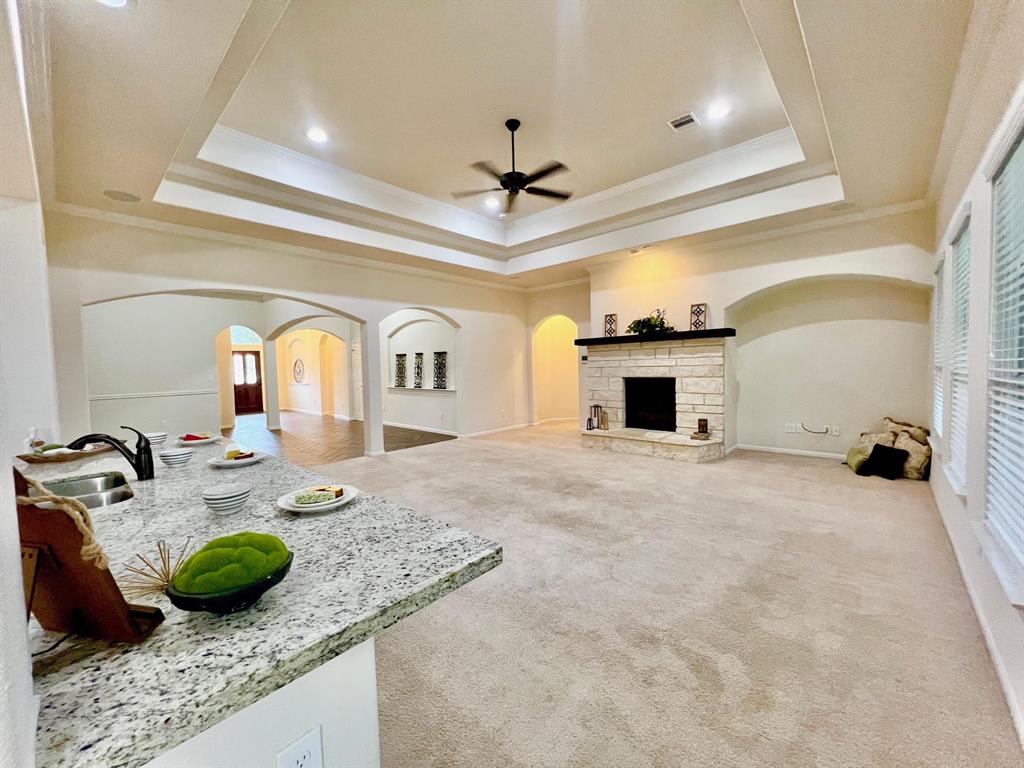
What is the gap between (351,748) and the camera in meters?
0.90

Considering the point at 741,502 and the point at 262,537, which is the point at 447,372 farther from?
the point at 262,537

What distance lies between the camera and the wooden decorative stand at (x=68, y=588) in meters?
0.65

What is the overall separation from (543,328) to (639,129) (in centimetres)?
579

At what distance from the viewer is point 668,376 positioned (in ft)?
19.6

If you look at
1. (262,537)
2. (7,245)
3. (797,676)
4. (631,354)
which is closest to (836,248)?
(631,354)

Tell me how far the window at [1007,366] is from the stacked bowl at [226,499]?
9.23 ft

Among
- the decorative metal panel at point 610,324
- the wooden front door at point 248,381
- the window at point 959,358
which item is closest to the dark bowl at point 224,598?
the window at point 959,358

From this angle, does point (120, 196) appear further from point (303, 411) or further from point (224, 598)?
point (303, 411)

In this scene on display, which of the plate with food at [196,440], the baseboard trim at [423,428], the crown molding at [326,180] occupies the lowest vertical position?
the baseboard trim at [423,428]

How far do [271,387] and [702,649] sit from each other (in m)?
9.58

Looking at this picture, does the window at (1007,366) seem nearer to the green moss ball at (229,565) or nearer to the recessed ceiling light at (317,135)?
the green moss ball at (229,565)

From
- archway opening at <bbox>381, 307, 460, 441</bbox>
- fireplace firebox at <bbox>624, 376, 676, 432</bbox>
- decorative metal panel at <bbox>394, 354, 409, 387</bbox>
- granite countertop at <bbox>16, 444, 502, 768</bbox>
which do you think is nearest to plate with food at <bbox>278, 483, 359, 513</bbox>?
granite countertop at <bbox>16, 444, 502, 768</bbox>

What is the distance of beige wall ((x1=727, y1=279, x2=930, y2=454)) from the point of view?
4.92m

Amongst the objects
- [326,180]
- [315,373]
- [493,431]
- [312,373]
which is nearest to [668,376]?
→ [493,431]
